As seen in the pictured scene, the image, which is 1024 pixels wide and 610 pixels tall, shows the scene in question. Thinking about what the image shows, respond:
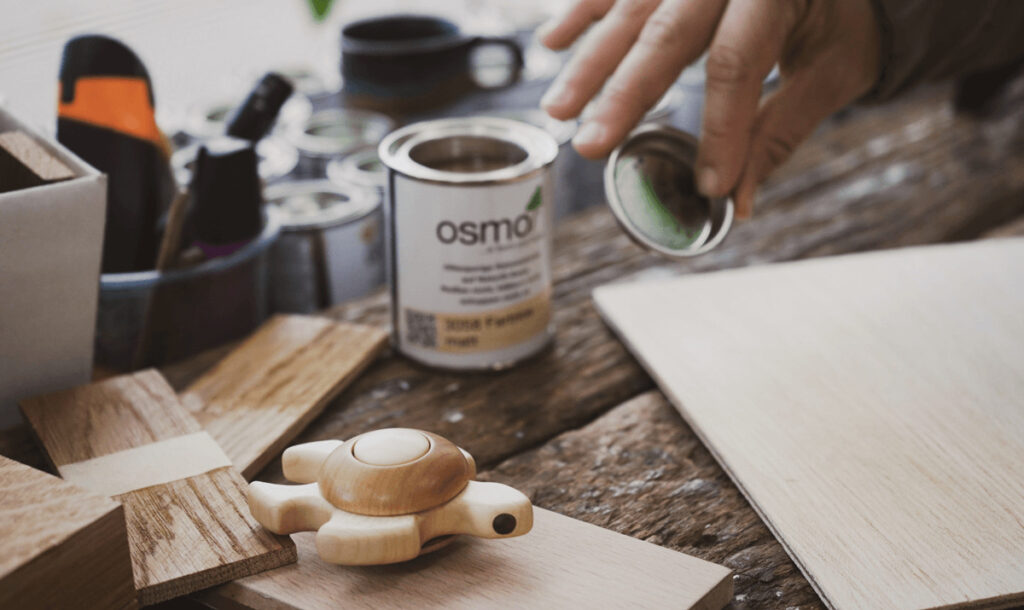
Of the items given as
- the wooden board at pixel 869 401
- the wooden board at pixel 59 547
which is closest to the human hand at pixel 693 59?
the wooden board at pixel 869 401

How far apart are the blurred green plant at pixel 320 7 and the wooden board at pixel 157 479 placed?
0.88m

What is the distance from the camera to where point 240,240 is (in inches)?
28.1

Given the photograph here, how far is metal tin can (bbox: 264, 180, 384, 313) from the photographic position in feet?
2.61

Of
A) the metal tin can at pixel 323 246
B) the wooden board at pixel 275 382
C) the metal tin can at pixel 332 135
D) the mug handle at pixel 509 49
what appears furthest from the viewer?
the mug handle at pixel 509 49

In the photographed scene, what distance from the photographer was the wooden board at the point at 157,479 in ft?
1.47

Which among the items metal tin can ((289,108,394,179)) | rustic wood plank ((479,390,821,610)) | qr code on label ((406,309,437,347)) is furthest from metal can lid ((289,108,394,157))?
rustic wood plank ((479,390,821,610))

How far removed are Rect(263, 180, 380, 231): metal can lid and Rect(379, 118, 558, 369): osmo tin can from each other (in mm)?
131

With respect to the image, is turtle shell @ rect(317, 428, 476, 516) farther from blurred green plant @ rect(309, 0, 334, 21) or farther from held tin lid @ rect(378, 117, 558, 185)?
blurred green plant @ rect(309, 0, 334, 21)

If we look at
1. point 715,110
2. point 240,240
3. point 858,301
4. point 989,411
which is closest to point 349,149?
point 240,240

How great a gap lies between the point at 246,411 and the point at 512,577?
0.83 feet

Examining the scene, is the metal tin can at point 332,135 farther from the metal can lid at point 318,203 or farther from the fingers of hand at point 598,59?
the fingers of hand at point 598,59

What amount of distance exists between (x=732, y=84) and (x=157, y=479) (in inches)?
19.9

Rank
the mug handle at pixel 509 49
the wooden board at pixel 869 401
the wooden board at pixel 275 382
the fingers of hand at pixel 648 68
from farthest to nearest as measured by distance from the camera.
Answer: the mug handle at pixel 509 49
the fingers of hand at pixel 648 68
the wooden board at pixel 275 382
the wooden board at pixel 869 401

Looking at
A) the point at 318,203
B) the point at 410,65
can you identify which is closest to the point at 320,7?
the point at 410,65
